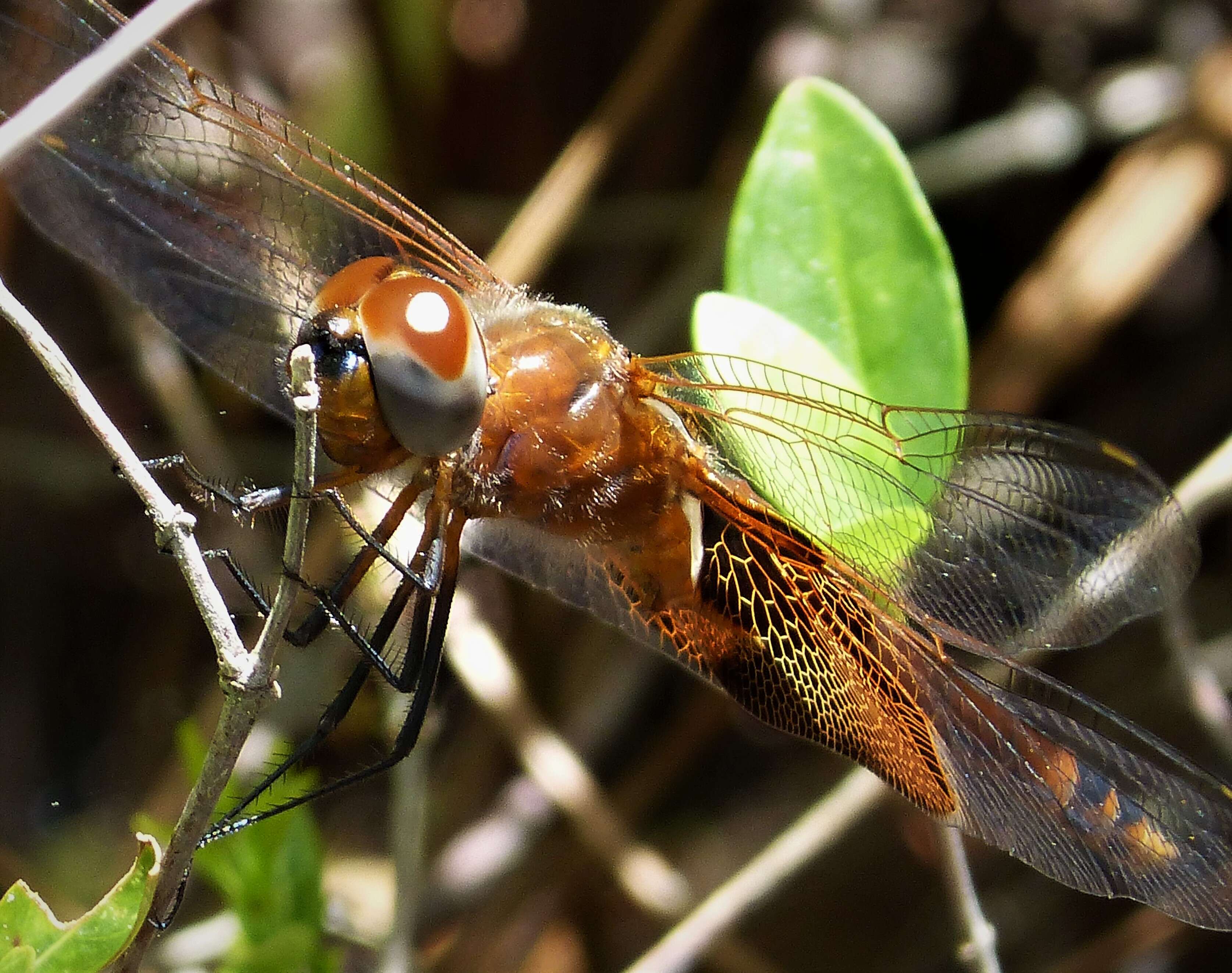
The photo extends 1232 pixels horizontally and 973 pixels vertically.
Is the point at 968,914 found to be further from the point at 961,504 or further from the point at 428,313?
the point at 428,313

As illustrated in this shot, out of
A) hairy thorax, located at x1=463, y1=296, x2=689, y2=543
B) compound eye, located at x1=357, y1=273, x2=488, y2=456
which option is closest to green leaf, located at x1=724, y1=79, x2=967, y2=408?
hairy thorax, located at x1=463, y1=296, x2=689, y2=543

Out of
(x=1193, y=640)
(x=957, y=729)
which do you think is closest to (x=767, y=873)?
(x=957, y=729)

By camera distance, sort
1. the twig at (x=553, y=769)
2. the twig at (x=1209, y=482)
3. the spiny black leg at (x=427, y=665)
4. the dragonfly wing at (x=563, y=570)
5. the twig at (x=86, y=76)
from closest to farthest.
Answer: the twig at (x=86, y=76) → the spiny black leg at (x=427, y=665) → the dragonfly wing at (x=563, y=570) → the twig at (x=1209, y=482) → the twig at (x=553, y=769)

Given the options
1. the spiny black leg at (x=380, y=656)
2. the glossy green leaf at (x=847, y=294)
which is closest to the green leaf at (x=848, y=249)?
the glossy green leaf at (x=847, y=294)

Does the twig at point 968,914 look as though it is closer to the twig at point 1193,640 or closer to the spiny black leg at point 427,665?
the twig at point 1193,640

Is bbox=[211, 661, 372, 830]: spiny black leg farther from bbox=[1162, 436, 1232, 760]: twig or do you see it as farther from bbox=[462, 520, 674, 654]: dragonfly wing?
bbox=[1162, 436, 1232, 760]: twig

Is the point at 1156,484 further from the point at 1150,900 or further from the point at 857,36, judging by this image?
the point at 857,36

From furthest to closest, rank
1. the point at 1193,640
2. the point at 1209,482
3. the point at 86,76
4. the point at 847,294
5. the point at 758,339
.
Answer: the point at 1193,640, the point at 1209,482, the point at 847,294, the point at 758,339, the point at 86,76
